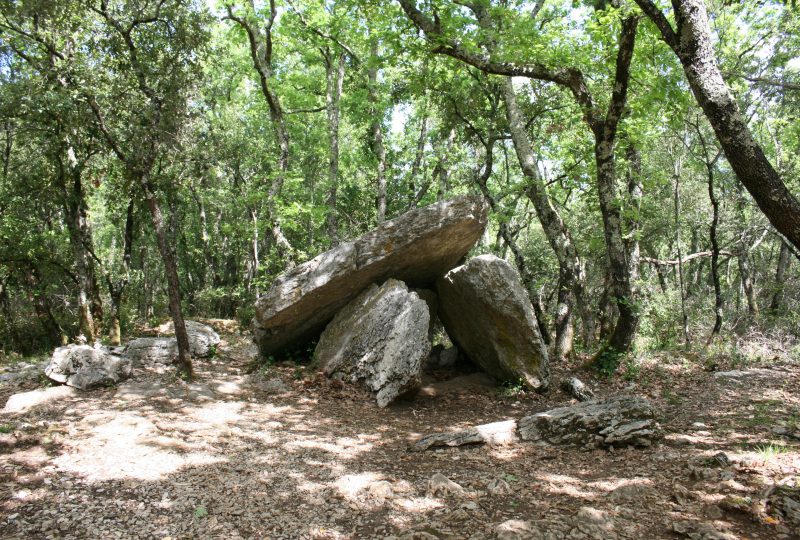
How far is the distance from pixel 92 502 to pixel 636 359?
948 cm

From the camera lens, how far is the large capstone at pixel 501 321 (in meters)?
8.42

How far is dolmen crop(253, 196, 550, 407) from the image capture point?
27.2 ft

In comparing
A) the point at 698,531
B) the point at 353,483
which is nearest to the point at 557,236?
the point at 353,483

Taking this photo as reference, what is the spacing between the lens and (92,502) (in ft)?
13.5

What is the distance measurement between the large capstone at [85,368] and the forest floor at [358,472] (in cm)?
34

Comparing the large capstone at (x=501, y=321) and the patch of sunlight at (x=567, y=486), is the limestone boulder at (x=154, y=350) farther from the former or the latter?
the patch of sunlight at (x=567, y=486)

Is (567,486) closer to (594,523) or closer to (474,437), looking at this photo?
(594,523)

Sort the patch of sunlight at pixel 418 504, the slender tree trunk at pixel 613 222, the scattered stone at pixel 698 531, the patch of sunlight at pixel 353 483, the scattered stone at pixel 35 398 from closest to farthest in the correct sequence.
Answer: the scattered stone at pixel 698 531 < the patch of sunlight at pixel 418 504 < the patch of sunlight at pixel 353 483 < the scattered stone at pixel 35 398 < the slender tree trunk at pixel 613 222

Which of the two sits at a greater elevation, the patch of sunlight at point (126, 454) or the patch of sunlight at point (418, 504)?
the patch of sunlight at point (126, 454)

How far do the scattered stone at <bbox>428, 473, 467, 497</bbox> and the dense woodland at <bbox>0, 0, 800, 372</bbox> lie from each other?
12.9 ft

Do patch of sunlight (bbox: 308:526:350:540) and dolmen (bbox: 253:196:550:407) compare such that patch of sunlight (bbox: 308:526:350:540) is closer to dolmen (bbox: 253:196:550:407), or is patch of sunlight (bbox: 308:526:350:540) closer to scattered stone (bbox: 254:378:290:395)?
dolmen (bbox: 253:196:550:407)

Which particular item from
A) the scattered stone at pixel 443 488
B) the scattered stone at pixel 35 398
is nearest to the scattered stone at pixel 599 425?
the scattered stone at pixel 443 488

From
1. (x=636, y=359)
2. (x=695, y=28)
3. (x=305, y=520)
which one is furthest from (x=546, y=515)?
(x=636, y=359)

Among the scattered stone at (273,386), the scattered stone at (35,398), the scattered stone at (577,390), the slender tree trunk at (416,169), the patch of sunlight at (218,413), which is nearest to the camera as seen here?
the scattered stone at (35,398)
